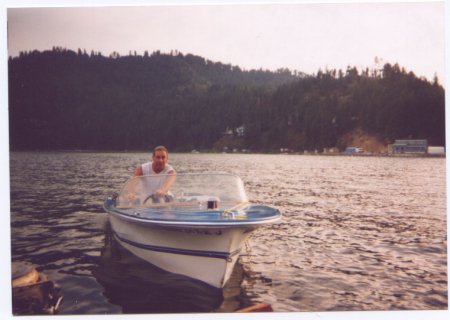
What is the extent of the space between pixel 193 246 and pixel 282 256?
9.64 ft

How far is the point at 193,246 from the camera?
212 inches

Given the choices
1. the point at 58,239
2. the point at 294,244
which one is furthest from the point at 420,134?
the point at 58,239

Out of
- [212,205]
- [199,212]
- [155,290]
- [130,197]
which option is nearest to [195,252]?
[199,212]

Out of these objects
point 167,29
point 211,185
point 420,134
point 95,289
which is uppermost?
point 167,29

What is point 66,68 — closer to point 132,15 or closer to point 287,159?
point 132,15

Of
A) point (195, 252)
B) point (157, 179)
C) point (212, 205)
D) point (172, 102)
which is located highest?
point (172, 102)

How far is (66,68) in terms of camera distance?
32.0 feet

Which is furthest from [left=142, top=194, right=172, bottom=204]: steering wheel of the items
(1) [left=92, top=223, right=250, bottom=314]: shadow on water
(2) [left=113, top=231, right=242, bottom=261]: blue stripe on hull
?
(1) [left=92, top=223, right=250, bottom=314]: shadow on water

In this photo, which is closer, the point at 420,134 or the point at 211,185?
the point at 211,185

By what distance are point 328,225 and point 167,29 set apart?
724 centimetres

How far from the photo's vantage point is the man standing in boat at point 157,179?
623 cm

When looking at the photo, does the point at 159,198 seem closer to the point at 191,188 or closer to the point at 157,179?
the point at 157,179

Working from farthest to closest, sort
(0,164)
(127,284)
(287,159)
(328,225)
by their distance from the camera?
1. (287,159)
2. (328,225)
3. (127,284)
4. (0,164)

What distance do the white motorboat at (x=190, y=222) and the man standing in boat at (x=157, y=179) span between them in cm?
2
